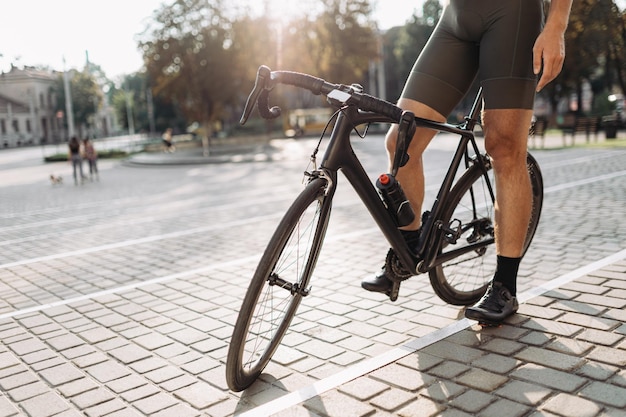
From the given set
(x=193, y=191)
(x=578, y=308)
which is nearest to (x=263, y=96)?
(x=578, y=308)

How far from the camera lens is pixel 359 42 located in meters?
41.8

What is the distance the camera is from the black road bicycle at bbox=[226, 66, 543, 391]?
2576 mm

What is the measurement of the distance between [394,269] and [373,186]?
500 mm

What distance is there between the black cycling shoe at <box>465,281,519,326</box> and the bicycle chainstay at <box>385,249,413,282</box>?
37 centimetres

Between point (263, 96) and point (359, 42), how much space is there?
40.6 meters

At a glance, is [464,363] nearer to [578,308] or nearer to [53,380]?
[578,308]

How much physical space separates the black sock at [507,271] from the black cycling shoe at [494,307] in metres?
0.03

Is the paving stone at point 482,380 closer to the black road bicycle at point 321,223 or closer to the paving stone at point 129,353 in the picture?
the black road bicycle at point 321,223

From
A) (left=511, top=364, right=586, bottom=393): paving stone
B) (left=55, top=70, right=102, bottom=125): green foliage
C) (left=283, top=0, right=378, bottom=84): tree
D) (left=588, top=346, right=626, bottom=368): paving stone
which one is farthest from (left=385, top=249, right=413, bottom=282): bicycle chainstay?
(left=55, top=70, right=102, bottom=125): green foliage

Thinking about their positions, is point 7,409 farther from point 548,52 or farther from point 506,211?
point 548,52

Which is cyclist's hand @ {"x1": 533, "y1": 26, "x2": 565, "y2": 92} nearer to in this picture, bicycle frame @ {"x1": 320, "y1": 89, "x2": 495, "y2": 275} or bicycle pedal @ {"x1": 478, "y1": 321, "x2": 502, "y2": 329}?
bicycle frame @ {"x1": 320, "y1": 89, "x2": 495, "y2": 275}

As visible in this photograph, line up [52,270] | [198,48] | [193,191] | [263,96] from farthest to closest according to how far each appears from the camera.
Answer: [198,48] < [193,191] < [52,270] < [263,96]

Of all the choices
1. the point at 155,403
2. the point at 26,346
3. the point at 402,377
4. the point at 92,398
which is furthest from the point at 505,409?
the point at 26,346

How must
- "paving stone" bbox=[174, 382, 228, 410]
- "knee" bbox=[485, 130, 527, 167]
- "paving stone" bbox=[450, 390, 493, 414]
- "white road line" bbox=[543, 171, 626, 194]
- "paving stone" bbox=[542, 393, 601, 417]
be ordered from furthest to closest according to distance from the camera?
"white road line" bbox=[543, 171, 626, 194]
"knee" bbox=[485, 130, 527, 167]
"paving stone" bbox=[174, 382, 228, 410]
"paving stone" bbox=[450, 390, 493, 414]
"paving stone" bbox=[542, 393, 601, 417]
